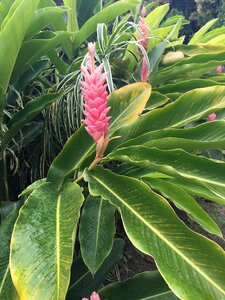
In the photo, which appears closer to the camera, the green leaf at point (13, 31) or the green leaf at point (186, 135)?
the green leaf at point (186, 135)

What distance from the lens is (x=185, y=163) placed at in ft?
3.03

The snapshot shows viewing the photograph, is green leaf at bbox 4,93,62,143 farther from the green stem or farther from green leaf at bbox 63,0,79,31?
green leaf at bbox 63,0,79,31

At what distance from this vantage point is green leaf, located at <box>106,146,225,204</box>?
2.90 ft

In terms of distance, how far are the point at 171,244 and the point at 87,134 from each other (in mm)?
479

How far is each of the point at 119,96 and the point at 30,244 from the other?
59 cm

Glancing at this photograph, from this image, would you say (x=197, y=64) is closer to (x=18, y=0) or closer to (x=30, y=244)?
(x=18, y=0)

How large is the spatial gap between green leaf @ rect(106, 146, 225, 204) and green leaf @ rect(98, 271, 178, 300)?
40cm

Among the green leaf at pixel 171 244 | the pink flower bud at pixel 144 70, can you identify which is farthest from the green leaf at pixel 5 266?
the pink flower bud at pixel 144 70

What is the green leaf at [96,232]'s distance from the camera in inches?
37.7

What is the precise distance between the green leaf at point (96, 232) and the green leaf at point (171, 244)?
0.16 meters

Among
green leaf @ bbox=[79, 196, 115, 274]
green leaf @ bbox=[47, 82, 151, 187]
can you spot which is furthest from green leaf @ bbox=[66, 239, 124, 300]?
green leaf @ bbox=[47, 82, 151, 187]

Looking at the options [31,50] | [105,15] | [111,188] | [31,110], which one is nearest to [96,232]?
[111,188]

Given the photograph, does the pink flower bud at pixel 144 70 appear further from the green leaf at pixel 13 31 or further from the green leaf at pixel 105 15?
the green leaf at pixel 13 31

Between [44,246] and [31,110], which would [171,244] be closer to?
[44,246]
